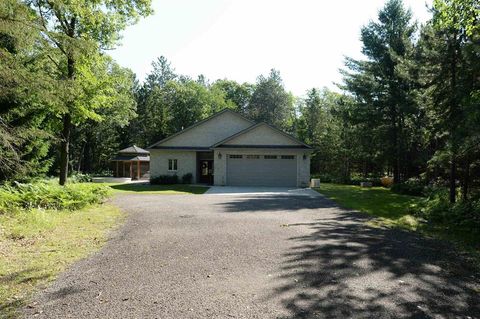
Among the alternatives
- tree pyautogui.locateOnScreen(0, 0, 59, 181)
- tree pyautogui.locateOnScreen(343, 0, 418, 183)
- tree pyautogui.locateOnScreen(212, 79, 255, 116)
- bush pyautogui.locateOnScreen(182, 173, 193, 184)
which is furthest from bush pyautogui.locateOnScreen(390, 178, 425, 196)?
tree pyautogui.locateOnScreen(212, 79, 255, 116)

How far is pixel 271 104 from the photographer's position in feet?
196

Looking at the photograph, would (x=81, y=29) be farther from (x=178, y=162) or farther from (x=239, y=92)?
(x=239, y=92)

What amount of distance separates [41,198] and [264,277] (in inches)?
366

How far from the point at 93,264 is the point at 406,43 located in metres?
25.6

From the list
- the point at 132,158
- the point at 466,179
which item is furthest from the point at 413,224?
the point at 132,158

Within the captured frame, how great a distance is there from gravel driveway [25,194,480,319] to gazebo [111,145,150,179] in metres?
30.2

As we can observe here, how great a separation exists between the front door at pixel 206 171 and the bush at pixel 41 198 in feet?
51.8

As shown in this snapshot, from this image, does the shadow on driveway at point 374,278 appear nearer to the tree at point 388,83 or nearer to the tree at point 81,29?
the tree at point 81,29

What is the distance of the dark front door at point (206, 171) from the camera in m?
29.9

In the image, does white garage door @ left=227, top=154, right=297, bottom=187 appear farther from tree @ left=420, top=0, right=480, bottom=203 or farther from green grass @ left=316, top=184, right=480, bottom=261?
tree @ left=420, top=0, right=480, bottom=203

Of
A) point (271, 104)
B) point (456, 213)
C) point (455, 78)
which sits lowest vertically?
point (456, 213)

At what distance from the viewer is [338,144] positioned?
36.8 metres

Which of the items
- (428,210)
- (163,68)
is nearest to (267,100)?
(163,68)

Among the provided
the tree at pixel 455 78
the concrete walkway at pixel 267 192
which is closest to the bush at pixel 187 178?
the concrete walkway at pixel 267 192
